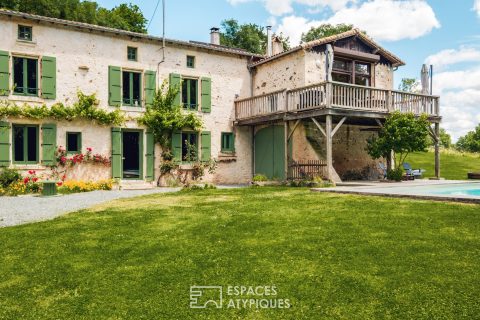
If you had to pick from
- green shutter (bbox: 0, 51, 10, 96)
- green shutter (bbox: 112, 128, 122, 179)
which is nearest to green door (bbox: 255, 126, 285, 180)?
green shutter (bbox: 112, 128, 122, 179)

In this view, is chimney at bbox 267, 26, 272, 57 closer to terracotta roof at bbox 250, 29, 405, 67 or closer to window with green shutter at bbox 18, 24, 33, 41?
terracotta roof at bbox 250, 29, 405, 67

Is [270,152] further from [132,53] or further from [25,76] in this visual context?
[25,76]

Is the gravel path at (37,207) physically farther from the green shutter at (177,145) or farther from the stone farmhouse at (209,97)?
the green shutter at (177,145)

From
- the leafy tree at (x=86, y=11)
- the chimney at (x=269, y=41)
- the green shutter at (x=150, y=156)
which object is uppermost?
the leafy tree at (x=86, y=11)

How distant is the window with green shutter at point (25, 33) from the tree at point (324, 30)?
27392 millimetres

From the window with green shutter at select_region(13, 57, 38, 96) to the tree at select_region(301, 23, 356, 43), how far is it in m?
27.7

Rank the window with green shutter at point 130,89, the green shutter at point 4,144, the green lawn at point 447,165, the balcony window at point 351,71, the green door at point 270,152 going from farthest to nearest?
the green lawn at point 447,165 → the balcony window at point 351,71 → the green door at point 270,152 → the window with green shutter at point 130,89 → the green shutter at point 4,144

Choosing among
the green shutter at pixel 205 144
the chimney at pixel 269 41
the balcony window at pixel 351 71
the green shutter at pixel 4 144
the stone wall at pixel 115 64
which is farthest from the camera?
the chimney at pixel 269 41

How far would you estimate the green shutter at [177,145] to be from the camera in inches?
675

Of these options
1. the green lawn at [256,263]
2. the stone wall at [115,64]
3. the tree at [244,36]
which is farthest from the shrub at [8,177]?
the tree at [244,36]

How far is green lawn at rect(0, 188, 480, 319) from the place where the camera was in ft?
12.5

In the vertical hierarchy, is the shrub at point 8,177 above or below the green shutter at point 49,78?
below

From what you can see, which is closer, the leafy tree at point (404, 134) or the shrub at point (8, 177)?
the shrub at point (8, 177)

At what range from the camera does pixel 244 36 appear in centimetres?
3797
